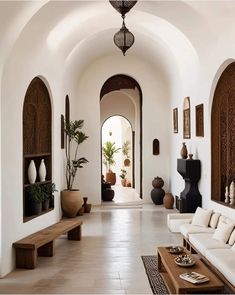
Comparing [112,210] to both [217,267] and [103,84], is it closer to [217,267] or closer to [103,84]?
[103,84]

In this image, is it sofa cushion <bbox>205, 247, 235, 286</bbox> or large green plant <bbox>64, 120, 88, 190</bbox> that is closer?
sofa cushion <bbox>205, 247, 235, 286</bbox>

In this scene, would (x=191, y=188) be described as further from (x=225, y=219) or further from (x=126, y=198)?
(x=126, y=198)

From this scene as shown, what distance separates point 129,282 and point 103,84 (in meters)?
8.60

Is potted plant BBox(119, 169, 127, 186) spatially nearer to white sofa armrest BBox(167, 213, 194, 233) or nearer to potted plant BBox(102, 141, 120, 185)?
potted plant BBox(102, 141, 120, 185)

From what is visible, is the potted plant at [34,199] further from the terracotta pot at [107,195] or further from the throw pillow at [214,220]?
the terracotta pot at [107,195]

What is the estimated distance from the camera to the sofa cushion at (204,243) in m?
6.23

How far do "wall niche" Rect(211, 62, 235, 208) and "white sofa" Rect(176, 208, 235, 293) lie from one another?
65 cm

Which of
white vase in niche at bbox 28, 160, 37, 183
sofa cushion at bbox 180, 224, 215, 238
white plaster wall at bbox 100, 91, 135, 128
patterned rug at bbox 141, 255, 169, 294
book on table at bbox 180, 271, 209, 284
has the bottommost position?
patterned rug at bbox 141, 255, 169, 294

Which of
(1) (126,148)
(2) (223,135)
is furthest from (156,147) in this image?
(1) (126,148)

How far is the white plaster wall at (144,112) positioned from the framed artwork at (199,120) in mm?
3709

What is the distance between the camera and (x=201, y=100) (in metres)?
9.42

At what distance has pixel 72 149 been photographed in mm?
12922

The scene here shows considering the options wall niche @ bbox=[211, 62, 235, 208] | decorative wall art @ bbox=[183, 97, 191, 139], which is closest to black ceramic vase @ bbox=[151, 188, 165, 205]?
decorative wall art @ bbox=[183, 97, 191, 139]

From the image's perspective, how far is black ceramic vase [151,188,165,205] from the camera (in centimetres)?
1302
